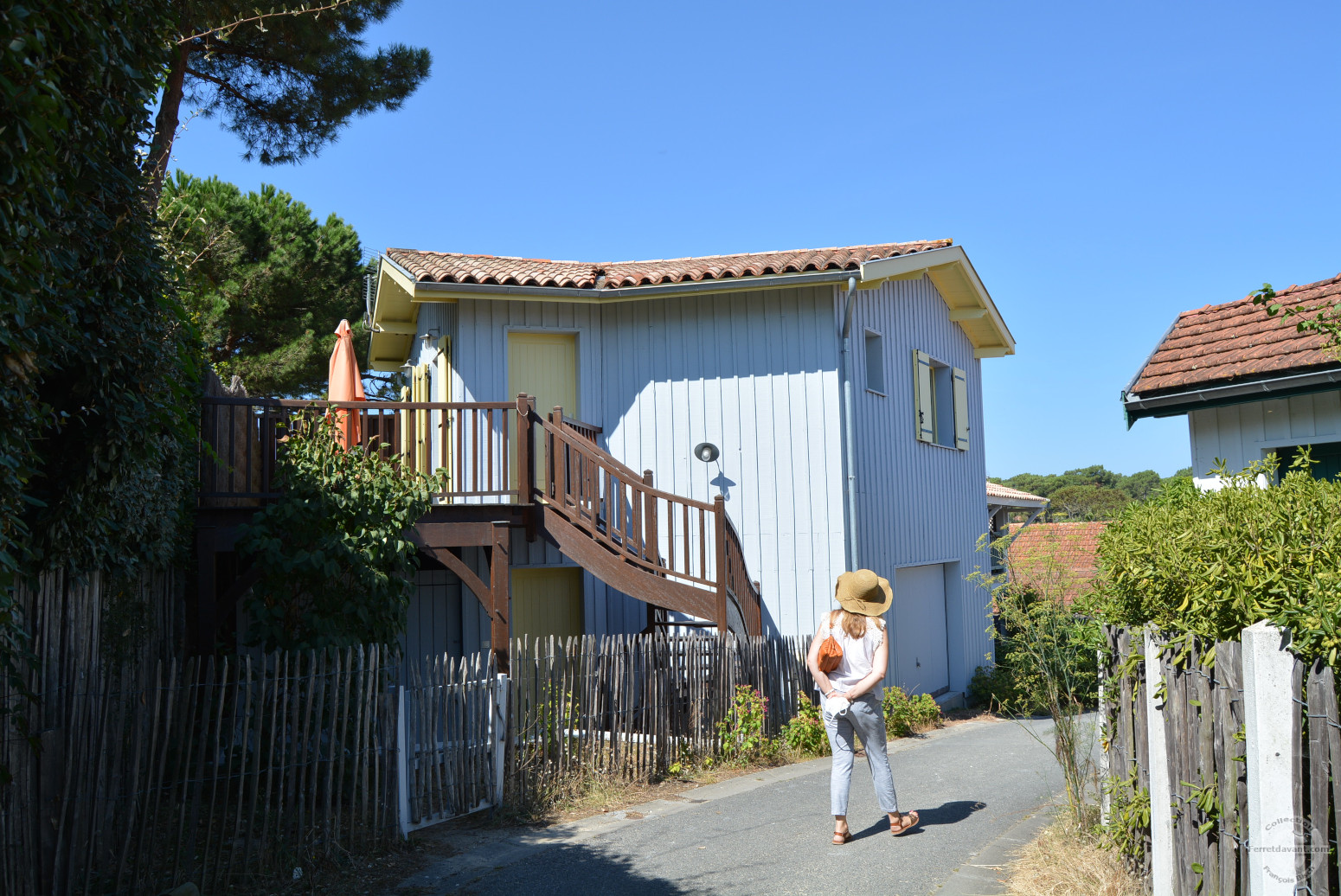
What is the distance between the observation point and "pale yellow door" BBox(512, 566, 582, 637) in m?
12.6

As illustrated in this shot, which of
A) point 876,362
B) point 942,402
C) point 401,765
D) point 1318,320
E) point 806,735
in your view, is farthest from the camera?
point 942,402

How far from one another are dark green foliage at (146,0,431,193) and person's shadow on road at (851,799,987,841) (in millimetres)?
9866

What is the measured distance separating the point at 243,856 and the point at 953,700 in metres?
11.7

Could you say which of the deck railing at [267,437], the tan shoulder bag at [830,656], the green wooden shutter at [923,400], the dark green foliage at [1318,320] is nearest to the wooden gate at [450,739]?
the tan shoulder bag at [830,656]

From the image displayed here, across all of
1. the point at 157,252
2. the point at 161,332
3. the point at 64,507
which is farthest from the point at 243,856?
the point at 157,252

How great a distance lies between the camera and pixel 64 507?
17.6 feet

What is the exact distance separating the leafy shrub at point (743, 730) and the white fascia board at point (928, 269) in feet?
16.5

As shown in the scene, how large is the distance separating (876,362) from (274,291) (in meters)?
15.8

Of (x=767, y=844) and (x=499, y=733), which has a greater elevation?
(x=499, y=733)

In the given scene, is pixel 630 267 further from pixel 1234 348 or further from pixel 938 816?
pixel 938 816

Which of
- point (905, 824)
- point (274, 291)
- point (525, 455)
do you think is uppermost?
point (274, 291)

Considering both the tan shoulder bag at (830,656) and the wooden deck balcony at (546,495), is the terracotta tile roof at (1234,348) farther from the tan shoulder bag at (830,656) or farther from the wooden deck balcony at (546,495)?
the wooden deck balcony at (546,495)

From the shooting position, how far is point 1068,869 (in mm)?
5180

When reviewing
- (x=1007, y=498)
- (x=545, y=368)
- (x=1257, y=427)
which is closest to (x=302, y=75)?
(x=545, y=368)
